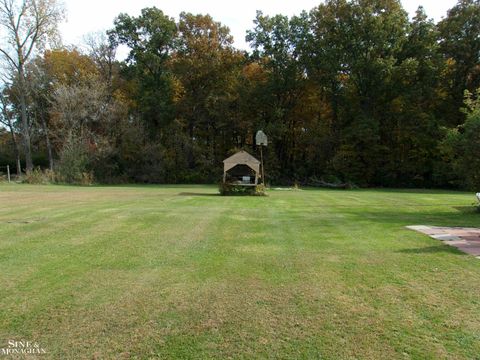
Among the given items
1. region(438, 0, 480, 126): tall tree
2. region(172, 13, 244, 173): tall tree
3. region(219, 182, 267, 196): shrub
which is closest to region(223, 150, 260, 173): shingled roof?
region(219, 182, 267, 196): shrub

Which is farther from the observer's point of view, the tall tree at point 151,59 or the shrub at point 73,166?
the tall tree at point 151,59

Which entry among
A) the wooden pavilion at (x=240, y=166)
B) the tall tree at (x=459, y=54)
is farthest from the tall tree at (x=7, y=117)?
the tall tree at (x=459, y=54)

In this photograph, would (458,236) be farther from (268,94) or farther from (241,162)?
(268,94)

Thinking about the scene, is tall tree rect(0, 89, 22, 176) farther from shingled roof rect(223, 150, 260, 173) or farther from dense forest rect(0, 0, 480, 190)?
shingled roof rect(223, 150, 260, 173)

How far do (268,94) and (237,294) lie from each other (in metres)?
30.2

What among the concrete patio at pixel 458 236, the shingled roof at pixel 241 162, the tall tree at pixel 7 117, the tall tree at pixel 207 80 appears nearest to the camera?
the concrete patio at pixel 458 236

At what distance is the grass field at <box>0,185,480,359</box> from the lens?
A: 2.96 m

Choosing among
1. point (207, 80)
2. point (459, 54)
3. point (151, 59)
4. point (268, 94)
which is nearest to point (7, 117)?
point (151, 59)

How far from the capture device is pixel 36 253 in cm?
538

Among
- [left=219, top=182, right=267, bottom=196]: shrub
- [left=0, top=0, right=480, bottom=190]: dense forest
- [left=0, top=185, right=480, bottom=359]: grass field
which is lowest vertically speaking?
[left=0, top=185, right=480, bottom=359]: grass field

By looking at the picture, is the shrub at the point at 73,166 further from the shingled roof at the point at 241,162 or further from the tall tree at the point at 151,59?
the shingled roof at the point at 241,162

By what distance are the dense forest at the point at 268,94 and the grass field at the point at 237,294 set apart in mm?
23075

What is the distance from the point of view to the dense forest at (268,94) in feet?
95.7

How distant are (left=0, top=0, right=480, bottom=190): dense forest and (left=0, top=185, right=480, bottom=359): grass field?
23.1 metres
